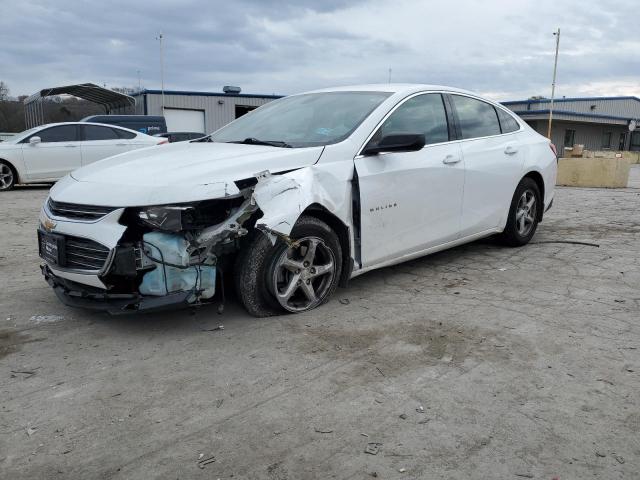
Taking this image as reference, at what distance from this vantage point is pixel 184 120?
107ft

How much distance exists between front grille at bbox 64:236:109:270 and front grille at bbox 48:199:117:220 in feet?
0.48

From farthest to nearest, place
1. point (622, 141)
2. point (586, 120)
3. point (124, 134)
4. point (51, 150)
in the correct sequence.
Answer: point (622, 141) < point (586, 120) < point (124, 134) < point (51, 150)

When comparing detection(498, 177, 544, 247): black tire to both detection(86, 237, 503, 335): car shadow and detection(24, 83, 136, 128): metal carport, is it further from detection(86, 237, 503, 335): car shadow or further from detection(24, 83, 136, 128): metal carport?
detection(24, 83, 136, 128): metal carport

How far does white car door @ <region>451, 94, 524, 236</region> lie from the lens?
5.12 meters

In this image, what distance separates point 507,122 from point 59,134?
1002cm

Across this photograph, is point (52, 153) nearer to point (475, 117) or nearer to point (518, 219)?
point (475, 117)

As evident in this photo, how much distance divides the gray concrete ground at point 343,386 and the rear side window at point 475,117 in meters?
1.45

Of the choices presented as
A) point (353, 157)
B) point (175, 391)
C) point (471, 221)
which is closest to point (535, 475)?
point (175, 391)

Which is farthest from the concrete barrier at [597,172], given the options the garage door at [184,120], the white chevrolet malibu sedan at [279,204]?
the garage door at [184,120]

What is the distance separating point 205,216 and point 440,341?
5.51ft

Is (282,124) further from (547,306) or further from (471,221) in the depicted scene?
(547,306)

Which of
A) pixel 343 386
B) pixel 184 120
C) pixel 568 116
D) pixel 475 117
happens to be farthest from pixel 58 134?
pixel 568 116

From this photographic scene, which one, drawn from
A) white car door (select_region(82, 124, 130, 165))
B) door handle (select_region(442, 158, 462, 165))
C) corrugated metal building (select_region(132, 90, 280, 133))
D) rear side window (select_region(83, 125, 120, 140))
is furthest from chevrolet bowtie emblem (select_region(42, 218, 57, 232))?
corrugated metal building (select_region(132, 90, 280, 133))

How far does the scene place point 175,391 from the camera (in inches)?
115
